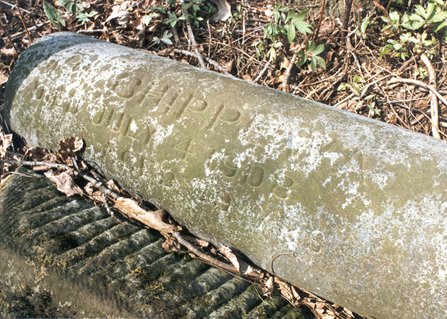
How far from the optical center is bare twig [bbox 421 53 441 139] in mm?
2879

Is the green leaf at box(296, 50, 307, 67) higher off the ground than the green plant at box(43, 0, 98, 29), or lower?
lower

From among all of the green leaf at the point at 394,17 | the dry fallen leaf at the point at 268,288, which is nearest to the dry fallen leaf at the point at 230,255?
the dry fallen leaf at the point at 268,288

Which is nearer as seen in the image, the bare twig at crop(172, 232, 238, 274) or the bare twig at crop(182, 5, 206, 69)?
the bare twig at crop(172, 232, 238, 274)

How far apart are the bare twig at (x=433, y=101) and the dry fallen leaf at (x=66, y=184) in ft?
6.75

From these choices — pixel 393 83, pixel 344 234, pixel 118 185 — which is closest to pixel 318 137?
pixel 344 234

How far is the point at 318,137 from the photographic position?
6.91 feet

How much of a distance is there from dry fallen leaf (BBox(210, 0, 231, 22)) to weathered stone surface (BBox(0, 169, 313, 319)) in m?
1.98

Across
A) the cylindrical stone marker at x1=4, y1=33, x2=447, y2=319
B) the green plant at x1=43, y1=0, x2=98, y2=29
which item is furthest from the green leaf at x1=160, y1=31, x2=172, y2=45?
the cylindrical stone marker at x1=4, y1=33, x2=447, y2=319

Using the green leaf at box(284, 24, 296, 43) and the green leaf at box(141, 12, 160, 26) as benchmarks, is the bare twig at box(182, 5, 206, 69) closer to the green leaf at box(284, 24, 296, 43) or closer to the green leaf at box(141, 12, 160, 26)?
the green leaf at box(141, 12, 160, 26)

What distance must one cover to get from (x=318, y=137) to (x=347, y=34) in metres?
1.58

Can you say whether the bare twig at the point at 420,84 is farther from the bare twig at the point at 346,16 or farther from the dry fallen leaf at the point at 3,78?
the dry fallen leaf at the point at 3,78

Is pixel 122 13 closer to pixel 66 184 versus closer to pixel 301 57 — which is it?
pixel 301 57

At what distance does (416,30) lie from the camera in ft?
10.7

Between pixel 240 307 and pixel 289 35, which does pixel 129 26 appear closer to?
pixel 289 35
